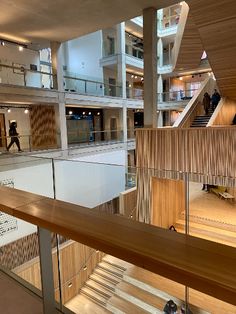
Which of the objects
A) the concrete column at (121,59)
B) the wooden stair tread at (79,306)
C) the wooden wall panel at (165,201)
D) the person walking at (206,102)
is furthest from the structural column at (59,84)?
the wooden stair tread at (79,306)

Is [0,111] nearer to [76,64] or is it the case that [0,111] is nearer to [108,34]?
[76,64]

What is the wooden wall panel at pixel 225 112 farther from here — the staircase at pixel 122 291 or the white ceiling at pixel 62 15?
the staircase at pixel 122 291

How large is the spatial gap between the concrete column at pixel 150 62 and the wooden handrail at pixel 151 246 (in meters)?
6.91

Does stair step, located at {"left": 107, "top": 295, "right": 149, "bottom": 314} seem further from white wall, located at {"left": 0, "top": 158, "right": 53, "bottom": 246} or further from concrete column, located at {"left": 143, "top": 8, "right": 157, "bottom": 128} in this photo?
concrete column, located at {"left": 143, "top": 8, "right": 157, "bottom": 128}

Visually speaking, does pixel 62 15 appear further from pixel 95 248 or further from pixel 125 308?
pixel 95 248

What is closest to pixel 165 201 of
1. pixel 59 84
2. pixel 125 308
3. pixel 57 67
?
pixel 125 308

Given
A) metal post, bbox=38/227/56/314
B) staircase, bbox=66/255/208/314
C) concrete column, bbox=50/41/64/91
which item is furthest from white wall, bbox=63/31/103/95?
metal post, bbox=38/227/56/314

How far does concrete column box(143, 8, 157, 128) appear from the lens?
291 inches

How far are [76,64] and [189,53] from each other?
23.8 feet

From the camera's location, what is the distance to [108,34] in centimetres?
1512

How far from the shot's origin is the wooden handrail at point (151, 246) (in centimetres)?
70

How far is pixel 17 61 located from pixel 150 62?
619 cm

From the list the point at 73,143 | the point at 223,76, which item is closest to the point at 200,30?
the point at 223,76

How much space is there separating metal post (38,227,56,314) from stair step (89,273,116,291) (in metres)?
2.42
